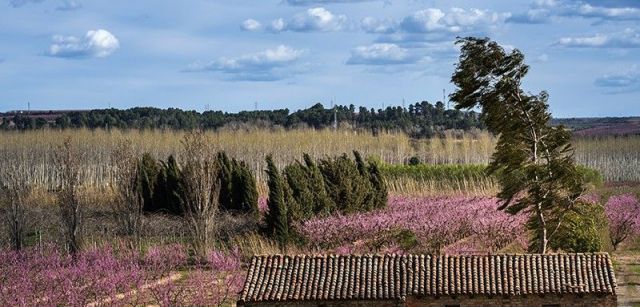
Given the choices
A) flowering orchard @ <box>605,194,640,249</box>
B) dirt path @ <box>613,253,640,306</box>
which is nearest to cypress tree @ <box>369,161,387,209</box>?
flowering orchard @ <box>605,194,640,249</box>

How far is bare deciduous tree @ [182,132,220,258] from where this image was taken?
42731 millimetres

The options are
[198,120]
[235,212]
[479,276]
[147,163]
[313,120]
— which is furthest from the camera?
[313,120]

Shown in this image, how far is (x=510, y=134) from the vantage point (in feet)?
119

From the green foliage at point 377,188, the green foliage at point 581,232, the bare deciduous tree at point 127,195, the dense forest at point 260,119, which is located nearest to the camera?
the green foliage at point 581,232

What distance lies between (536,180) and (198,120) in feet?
328

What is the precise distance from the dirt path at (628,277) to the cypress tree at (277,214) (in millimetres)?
12078

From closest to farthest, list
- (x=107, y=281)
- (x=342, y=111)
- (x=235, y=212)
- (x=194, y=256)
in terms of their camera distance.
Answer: (x=107, y=281)
(x=194, y=256)
(x=235, y=212)
(x=342, y=111)

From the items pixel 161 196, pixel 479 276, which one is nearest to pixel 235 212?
pixel 161 196

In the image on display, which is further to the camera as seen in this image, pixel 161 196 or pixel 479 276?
pixel 161 196

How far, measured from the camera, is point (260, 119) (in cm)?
14250

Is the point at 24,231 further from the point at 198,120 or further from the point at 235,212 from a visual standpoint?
the point at 198,120

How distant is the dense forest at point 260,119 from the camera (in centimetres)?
12538

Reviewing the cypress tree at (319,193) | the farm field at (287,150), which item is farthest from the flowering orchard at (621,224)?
the farm field at (287,150)

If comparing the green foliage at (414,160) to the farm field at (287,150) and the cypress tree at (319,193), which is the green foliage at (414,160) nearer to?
the farm field at (287,150)
